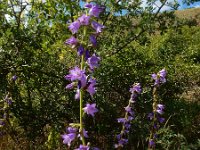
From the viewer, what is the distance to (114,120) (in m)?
6.84

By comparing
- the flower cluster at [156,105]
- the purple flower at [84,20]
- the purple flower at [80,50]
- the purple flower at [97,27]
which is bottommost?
the flower cluster at [156,105]

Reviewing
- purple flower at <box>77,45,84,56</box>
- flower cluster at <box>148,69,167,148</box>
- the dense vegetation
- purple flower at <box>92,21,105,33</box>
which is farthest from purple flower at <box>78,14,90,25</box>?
the dense vegetation

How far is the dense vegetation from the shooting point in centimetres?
617

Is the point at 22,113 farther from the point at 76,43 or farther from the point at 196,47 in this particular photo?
the point at 196,47

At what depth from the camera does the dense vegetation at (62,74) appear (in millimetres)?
6172

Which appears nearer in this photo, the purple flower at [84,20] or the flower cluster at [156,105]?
the purple flower at [84,20]

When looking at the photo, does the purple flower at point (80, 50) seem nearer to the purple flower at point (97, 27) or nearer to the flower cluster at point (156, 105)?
the purple flower at point (97, 27)

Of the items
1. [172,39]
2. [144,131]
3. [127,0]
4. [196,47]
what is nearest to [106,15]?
[127,0]

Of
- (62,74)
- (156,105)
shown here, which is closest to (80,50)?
(156,105)

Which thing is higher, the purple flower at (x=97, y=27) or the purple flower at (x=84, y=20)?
the purple flower at (x=84, y=20)

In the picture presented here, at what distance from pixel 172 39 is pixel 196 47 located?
11.0 ft

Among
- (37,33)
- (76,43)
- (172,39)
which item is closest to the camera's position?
(76,43)

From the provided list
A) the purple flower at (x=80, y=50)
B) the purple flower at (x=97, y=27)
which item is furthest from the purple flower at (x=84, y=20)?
the purple flower at (x=80, y=50)

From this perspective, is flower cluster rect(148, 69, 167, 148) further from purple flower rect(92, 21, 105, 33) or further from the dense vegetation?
purple flower rect(92, 21, 105, 33)
